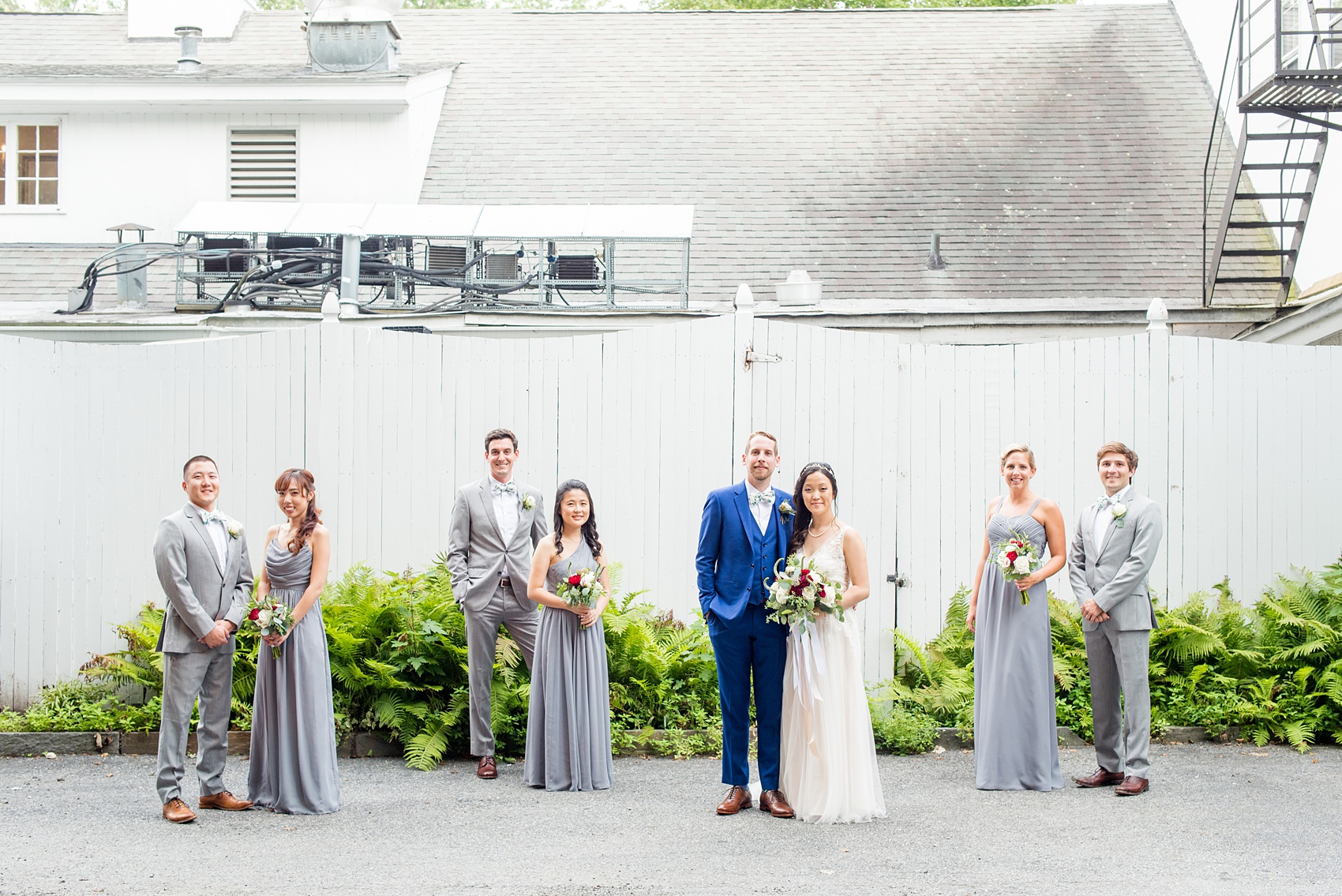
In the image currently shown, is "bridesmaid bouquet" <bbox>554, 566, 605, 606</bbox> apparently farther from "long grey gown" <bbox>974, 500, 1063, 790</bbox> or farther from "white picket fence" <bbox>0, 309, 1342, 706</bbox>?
"long grey gown" <bbox>974, 500, 1063, 790</bbox>

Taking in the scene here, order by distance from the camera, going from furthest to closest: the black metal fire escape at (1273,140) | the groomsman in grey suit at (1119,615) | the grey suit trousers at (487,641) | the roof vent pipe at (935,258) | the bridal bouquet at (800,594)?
the roof vent pipe at (935,258)
the black metal fire escape at (1273,140)
the grey suit trousers at (487,641)
the groomsman in grey suit at (1119,615)
the bridal bouquet at (800,594)

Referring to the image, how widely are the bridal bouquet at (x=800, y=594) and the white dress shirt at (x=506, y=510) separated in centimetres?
201

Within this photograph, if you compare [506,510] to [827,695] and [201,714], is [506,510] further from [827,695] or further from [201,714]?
[827,695]

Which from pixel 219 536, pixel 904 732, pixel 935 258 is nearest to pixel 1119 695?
pixel 904 732

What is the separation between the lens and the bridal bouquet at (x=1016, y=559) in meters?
7.44

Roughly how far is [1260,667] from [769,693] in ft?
12.2

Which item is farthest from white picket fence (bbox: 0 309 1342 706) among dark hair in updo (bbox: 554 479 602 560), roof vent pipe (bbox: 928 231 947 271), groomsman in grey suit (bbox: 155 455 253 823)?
roof vent pipe (bbox: 928 231 947 271)

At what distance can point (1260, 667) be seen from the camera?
8.77 m

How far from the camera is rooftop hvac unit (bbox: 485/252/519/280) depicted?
46.6ft

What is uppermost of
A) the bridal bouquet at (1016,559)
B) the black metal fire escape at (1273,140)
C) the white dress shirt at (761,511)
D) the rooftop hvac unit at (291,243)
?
the black metal fire escape at (1273,140)

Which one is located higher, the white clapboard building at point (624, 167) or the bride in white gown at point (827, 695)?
the white clapboard building at point (624, 167)

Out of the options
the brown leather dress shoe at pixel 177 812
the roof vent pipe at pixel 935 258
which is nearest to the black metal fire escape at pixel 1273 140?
the roof vent pipe at pixel 935 258

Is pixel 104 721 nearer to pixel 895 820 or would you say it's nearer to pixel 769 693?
pixel 769 693

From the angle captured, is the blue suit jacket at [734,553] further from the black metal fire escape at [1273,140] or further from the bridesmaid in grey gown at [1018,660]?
the black metal fire escape at [1273,140]
